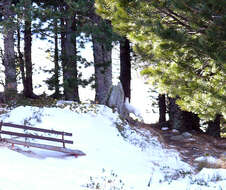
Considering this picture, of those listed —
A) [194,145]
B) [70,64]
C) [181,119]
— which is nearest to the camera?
[194,145]

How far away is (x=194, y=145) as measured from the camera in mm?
12867

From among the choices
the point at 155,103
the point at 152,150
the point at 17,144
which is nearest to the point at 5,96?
the point at 17,144

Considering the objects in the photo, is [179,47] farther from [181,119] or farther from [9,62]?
[181,119]

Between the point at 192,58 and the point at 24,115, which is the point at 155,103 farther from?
the point at 192,58

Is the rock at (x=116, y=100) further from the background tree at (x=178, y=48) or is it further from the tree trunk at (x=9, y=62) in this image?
the background tree at (x=178, y=48)

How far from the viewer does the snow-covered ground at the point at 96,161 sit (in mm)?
5821

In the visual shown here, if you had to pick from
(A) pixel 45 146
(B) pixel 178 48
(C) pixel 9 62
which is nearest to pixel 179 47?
(B) pixel 178 48

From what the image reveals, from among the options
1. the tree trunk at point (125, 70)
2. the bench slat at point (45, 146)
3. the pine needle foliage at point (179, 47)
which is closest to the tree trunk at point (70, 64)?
the tree trunk at point (125, 70)

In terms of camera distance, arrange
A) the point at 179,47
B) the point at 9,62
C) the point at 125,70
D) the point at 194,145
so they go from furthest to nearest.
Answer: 1. the point at 125,70
2. the point at 9,62
3. the point at 194,145
4. the point at 179,47

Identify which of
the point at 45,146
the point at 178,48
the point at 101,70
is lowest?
the point at 45,146

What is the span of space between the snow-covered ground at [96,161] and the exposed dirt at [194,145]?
641 mm

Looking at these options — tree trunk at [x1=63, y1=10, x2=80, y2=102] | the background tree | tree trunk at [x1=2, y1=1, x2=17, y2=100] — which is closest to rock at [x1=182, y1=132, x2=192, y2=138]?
tree trunk at [x1=63, y1=10, x2=80, y2=102]

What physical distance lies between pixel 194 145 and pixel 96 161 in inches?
244

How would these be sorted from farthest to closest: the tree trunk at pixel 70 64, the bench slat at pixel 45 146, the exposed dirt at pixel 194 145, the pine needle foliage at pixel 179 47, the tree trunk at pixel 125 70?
the tree trunk at pixel 125 70
the tree trunk at pixel 70 64
the exposed dirt at pixel 194 145
the bench slat at pixel 45 146
the pine needle foliage at pixel 179 47
